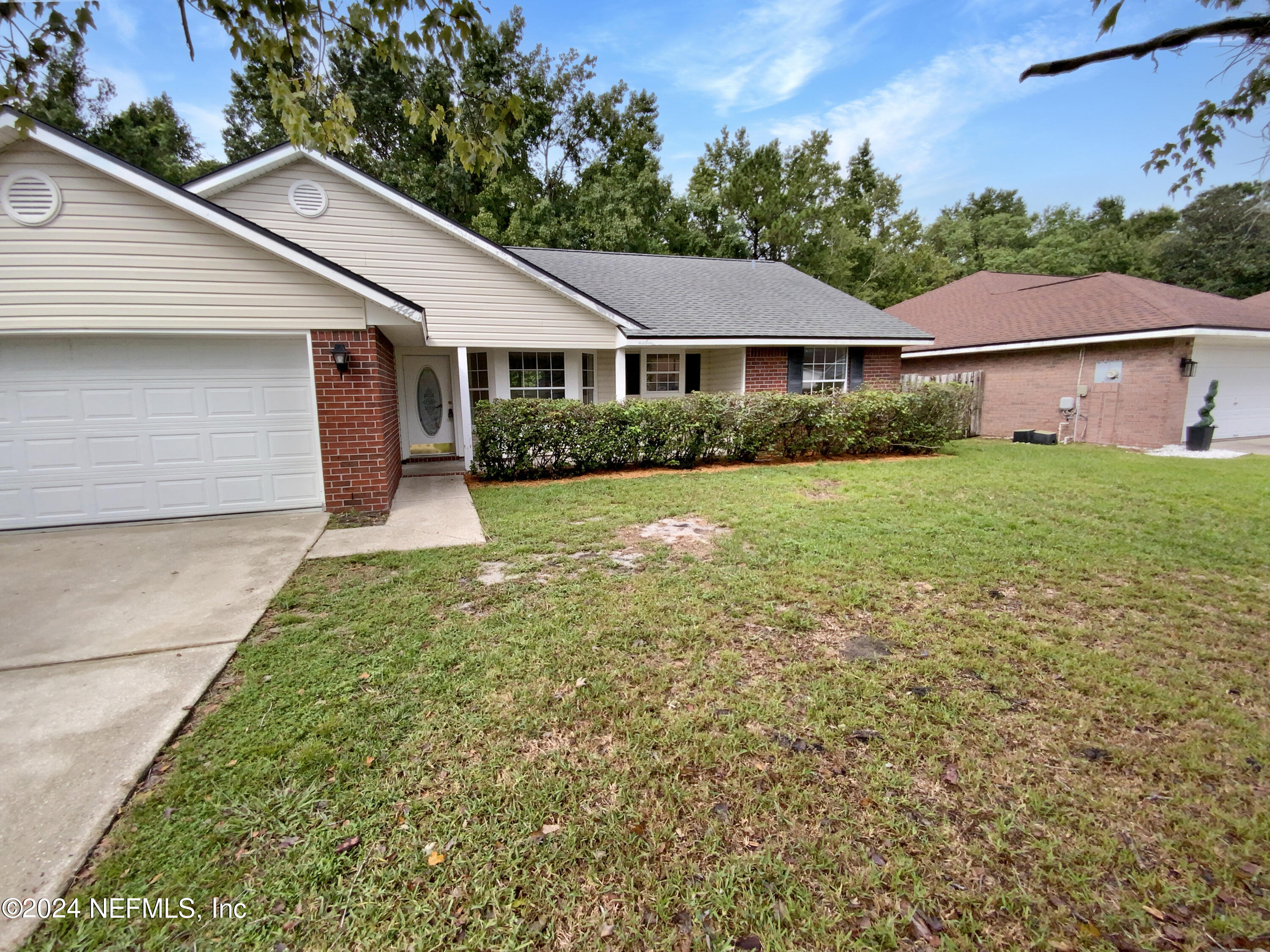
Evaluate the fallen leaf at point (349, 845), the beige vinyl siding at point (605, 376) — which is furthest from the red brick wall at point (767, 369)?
the fallen leaf at point (349, 845)

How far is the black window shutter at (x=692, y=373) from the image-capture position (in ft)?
50.2

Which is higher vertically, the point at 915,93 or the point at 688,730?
the point at 915,93

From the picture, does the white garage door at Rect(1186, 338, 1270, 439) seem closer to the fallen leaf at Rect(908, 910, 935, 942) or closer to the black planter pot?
the black planter pot

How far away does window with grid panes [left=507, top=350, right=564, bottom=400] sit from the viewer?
12555mm

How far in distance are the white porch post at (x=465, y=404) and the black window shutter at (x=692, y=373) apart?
629 cm

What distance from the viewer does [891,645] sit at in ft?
12.0

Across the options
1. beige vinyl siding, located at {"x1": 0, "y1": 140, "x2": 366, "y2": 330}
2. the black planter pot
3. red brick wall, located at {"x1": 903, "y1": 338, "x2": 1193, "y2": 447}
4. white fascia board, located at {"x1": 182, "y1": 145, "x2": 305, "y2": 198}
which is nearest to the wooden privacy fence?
red brick wall, located at {"x1": 903, "y1": 338, "x2": 1193, "y2": 447}

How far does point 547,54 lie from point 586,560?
29.1 m

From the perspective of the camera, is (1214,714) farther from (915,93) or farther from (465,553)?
(915,93)

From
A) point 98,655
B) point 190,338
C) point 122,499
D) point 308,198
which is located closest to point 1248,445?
point 98,655

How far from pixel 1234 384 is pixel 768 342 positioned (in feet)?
40.0

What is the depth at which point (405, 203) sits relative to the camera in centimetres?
1042

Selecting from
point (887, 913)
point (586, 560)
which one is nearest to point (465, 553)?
point (586, 560)

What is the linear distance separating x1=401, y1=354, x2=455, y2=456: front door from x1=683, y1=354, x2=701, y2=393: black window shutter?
6195 mm
